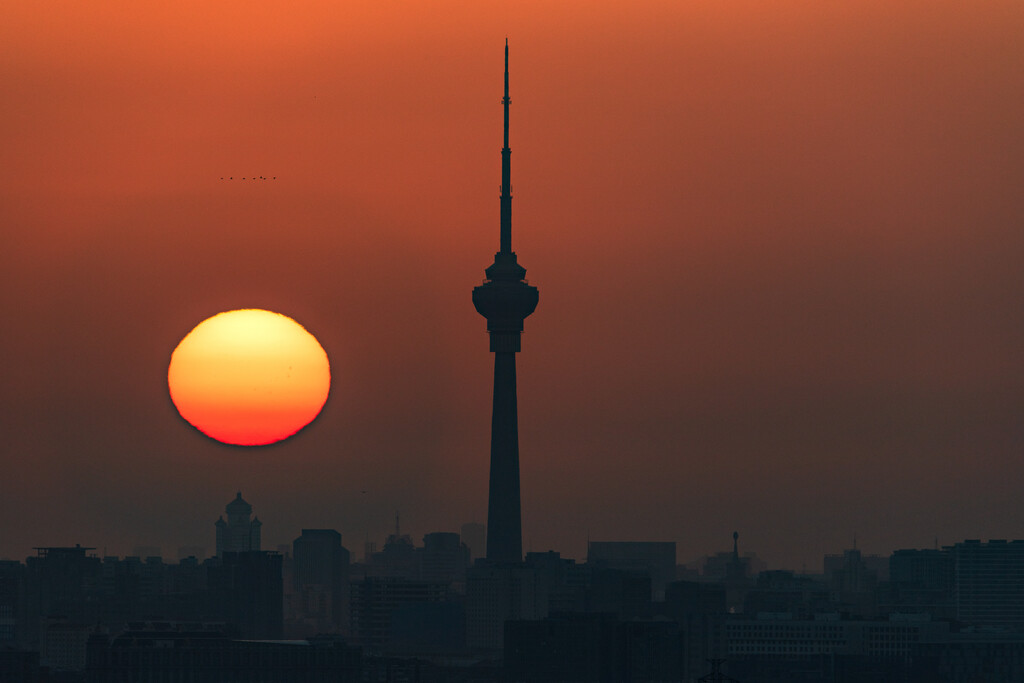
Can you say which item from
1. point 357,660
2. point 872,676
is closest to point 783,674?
point 872,676

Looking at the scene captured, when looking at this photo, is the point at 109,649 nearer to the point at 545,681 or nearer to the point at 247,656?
the point at 247,656

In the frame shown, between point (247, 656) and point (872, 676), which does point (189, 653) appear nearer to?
point (247, 656)

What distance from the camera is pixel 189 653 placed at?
198 metres

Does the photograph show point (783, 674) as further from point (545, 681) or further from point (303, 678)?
point (303, 678)

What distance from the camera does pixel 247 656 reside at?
19925 centimetres

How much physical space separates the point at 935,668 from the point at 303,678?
165 feet

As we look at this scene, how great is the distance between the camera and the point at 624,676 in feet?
641

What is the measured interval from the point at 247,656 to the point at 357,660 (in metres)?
8.75

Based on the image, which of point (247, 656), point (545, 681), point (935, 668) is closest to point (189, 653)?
point (247, 656)

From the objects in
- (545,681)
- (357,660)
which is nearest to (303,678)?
(357,660)

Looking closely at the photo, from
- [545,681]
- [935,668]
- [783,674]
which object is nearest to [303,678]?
[545,681]

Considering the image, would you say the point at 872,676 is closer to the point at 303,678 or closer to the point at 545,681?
A: the point at 545,681

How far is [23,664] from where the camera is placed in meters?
196

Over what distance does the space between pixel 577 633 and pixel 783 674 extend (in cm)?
1675
